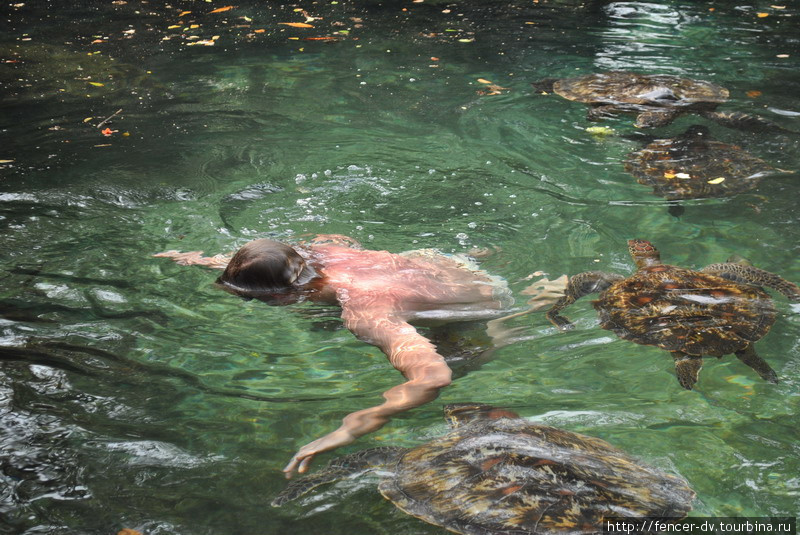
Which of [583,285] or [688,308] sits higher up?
[688,308]

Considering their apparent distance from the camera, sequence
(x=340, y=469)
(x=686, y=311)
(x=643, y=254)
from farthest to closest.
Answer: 1. (x=643, y=254)
2. (x=686, y=311)
3. (x=340, y=469)

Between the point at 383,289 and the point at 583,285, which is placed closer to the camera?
→ the point at 383,289

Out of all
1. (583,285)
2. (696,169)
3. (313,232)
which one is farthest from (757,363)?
(313,232)

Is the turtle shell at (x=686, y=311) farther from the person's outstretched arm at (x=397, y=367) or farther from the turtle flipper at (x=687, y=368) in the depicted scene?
the person's outstretched arm at (x=397, y=367)

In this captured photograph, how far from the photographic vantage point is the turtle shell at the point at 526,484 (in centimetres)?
235

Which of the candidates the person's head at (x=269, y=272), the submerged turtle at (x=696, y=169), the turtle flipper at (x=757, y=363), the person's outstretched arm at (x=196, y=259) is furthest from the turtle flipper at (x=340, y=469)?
the submerged turtle at (x=696, y=169)

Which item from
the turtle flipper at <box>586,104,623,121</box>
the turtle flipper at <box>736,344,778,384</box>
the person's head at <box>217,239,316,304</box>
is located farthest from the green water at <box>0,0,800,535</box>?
the person's head at <box>217,239,316,304</box>

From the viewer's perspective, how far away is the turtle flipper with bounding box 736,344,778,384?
11.2 ft

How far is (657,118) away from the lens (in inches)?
264

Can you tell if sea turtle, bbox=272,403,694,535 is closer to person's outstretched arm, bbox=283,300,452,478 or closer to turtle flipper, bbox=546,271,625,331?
person's outstretched arm, bbox=283,300,452,478

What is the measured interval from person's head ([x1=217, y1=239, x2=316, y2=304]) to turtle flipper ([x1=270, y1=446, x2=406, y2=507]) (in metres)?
1.27

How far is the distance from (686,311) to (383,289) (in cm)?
167

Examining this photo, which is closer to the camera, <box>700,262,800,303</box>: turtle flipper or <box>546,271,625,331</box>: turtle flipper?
<box>700,262,800,303</box>: turtle flipper

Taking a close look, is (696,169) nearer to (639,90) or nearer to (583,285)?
(639,90)
